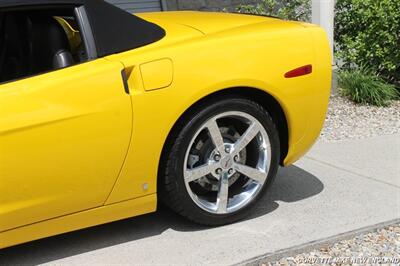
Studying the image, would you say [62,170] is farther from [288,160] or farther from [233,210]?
[288,160]

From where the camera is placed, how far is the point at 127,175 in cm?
312

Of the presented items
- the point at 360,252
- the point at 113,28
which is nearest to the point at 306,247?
the point at 360,252

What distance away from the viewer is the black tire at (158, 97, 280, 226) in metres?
3.24

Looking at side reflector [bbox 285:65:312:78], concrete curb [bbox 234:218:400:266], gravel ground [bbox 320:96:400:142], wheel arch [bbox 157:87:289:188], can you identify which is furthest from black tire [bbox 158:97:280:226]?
gravel ground [bbox 320:96:400:142]

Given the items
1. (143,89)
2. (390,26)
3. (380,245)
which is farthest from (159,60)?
(390,26)

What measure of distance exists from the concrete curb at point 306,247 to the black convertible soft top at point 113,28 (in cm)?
137

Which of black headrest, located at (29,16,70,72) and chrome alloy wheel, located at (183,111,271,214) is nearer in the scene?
black headrest, located at (29,16,70,72)

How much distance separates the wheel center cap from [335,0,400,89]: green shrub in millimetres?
4469

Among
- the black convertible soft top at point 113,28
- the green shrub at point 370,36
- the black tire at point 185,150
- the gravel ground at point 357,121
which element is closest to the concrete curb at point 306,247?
the black tire at point 185,150

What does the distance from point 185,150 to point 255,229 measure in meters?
0.71

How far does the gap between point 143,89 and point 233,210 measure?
3.32ft

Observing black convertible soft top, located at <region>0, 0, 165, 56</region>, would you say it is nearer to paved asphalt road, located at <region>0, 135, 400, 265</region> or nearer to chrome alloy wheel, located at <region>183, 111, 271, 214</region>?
chrome alloy wheel, located at <region>183, 111, 271, 214</region>

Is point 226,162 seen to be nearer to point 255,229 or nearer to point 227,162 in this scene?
point 227,162

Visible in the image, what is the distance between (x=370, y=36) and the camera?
7.36 metres
